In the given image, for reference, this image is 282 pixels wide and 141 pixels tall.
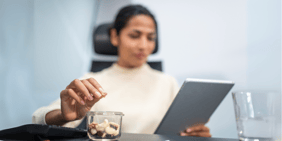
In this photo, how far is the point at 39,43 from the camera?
132cm

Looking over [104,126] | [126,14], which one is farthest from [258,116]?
[126,14]

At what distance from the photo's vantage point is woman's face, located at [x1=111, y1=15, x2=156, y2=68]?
1.28 m

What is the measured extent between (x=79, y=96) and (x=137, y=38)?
0.74 m

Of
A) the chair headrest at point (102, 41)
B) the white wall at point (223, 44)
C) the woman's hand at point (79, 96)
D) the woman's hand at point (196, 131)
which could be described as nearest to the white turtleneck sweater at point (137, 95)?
the chair headrest at point (102, 41)

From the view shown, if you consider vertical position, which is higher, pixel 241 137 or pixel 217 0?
pixel 217 0

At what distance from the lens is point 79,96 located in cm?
61

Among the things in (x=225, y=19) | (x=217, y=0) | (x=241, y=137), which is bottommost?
(x=241, y=137)

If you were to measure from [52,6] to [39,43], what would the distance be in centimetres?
28

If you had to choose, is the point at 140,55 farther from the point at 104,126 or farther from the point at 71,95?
the point at 104,126

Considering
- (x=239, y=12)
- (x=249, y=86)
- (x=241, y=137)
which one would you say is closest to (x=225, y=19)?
(x=239, y=12)

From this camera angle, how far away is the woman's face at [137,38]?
50.3 inches

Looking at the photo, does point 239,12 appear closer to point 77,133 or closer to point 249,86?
point 249,86

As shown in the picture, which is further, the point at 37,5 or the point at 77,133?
the point at 37,5

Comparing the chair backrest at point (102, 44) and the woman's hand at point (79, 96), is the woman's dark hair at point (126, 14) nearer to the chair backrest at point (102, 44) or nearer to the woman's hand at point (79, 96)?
the chair backrest at point (102, 44)
